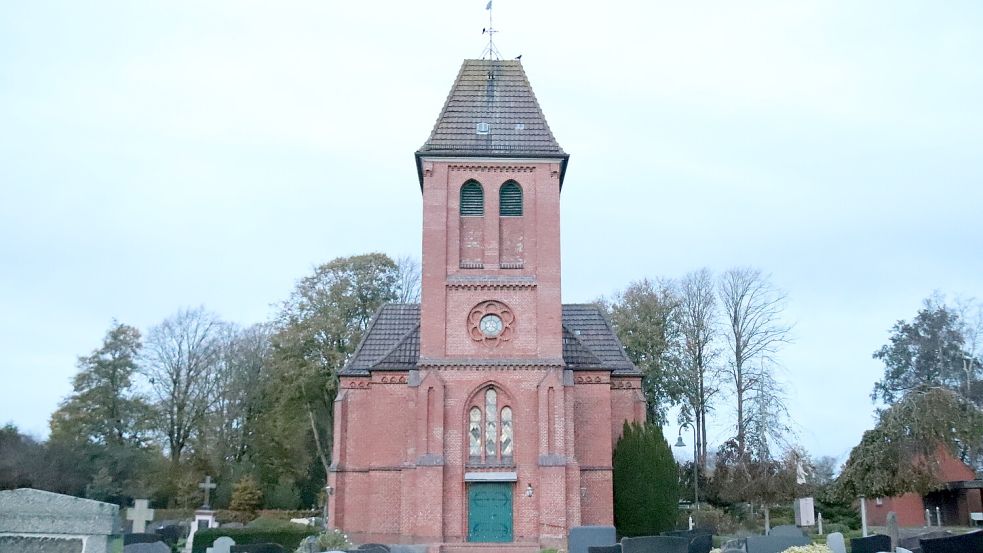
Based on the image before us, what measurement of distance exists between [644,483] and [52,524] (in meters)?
26.7

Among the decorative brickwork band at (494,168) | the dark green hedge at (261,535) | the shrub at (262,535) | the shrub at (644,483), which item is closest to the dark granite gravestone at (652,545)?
the shrub at (644,483)

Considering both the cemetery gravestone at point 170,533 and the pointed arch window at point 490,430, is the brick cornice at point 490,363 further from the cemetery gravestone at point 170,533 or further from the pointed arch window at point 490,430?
the cemetery gravestone at point 170,533

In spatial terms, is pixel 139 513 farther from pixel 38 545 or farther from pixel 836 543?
pixel 836 543

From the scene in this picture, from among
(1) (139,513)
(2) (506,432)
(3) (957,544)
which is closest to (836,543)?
(3) (957,544)

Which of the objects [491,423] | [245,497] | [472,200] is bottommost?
[245,497]

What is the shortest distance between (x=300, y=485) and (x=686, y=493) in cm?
2170

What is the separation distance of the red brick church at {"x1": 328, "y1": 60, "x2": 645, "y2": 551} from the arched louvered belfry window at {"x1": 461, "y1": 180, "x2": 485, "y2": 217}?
0.16 feet

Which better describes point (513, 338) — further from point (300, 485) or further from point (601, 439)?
point (300, 485)

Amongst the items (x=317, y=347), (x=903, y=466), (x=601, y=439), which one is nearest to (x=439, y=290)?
(x=601, y=439)

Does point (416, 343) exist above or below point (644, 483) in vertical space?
above

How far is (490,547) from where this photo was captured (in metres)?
28.5

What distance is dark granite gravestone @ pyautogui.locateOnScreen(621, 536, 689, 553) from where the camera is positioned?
15922 millimetres

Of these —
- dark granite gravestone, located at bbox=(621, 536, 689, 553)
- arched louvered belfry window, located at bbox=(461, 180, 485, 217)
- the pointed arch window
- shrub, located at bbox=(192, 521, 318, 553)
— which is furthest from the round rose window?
dark granite gravestone, located at bbox=(621, 536, 689, 553)

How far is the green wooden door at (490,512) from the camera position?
1135 inches
